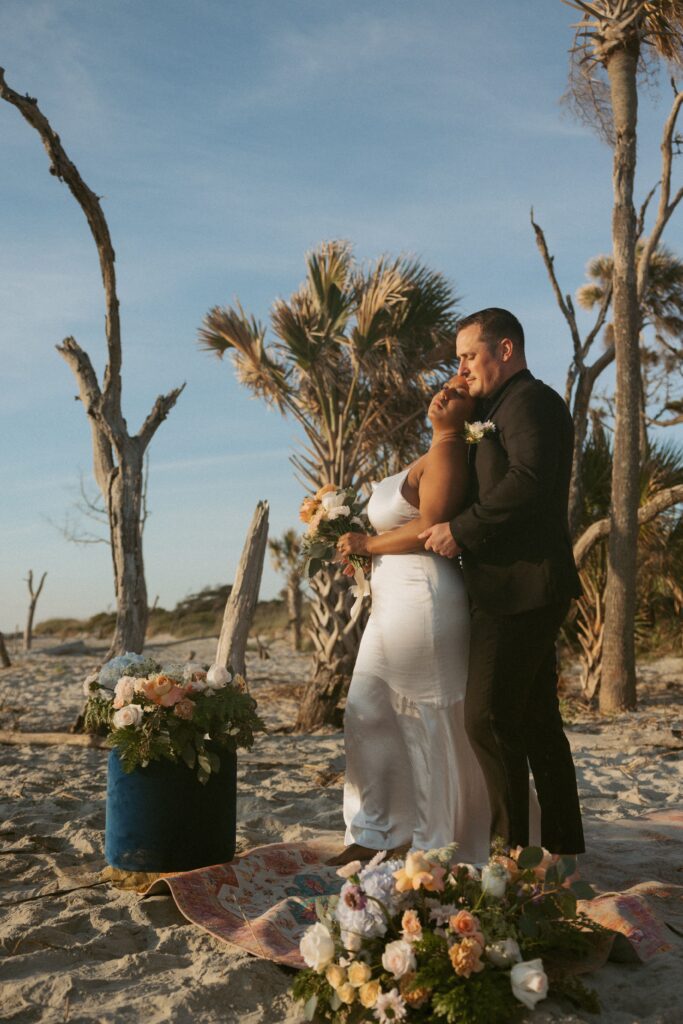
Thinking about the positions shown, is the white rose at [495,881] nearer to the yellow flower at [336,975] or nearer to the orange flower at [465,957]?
the orange flower at [465,957]

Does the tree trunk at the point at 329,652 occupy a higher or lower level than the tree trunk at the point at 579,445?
lower

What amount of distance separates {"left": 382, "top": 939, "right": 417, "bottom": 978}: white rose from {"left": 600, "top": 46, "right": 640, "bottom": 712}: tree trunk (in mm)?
8050

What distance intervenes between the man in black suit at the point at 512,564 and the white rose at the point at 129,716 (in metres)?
1.39

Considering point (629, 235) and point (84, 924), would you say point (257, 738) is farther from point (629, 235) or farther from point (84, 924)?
point (629, 235)

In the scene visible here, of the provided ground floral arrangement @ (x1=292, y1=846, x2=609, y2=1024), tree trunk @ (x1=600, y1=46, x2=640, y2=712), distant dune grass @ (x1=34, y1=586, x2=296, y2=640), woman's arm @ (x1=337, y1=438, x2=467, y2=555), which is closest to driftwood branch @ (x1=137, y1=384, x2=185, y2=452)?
tree trunk @ (x1=600, y1=46, x2=640, y2=712)

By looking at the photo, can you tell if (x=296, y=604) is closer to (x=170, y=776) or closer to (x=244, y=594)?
(x=244, y=594)

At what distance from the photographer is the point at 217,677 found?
4.26m

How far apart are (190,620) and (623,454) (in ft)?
64.2

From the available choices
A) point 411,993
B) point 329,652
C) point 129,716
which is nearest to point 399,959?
point 411,993

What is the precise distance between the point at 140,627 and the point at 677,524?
6.73 meters

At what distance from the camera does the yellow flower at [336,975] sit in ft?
8.84

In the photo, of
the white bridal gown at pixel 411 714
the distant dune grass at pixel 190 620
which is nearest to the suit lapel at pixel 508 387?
the white bridal gown at pixel 411 714

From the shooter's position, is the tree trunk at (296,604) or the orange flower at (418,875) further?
the tree trunk at (296,604)

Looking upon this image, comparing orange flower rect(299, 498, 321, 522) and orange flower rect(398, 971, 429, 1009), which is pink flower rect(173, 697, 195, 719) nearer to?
orange flower rect(299, 498, 321, 522)
